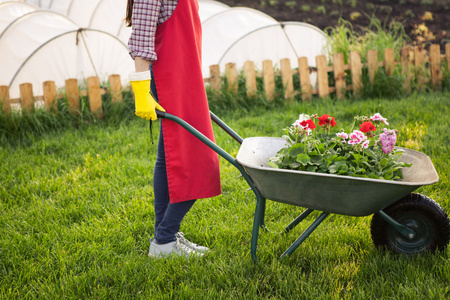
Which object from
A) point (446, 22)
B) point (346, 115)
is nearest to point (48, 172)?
point (346, 115)

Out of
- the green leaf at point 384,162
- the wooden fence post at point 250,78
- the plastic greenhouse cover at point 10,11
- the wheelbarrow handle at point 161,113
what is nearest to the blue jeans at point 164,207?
the wheelbarrow handle at point 161,113

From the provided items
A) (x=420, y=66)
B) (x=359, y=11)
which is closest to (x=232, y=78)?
(x=420, y=66)

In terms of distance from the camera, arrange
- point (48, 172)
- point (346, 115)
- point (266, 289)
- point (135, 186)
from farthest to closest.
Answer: point (346, 115) → point (48, 172) → point (135, 186) → point (266, 289)

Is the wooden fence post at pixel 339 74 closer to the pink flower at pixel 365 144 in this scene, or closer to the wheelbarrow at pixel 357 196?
the wheelbarrow at pixel 357 196

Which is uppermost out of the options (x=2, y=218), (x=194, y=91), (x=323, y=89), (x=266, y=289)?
(x=194, y=91)

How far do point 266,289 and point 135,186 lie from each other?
1.55 meters

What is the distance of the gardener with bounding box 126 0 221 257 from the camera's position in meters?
1.83

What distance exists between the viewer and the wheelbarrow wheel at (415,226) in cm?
200

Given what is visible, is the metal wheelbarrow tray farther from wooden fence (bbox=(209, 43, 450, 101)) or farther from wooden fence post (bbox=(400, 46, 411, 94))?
wooden fence post (bbox=(400, 46, 411, 94))

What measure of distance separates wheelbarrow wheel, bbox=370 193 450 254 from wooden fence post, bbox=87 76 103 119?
11.3 ft

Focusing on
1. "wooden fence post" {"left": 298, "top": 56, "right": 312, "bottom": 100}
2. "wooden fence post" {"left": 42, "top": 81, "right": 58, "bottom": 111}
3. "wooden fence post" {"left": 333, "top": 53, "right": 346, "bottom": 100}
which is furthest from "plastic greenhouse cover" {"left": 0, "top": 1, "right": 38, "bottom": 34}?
"wooden fence post" {"left": 333, "top": 53, "right": 346, "bottom": 100}

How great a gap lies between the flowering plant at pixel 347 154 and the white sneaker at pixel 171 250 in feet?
2.33

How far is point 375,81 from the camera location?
5.12m

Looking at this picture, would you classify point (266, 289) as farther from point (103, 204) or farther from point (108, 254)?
point (103, 204)
